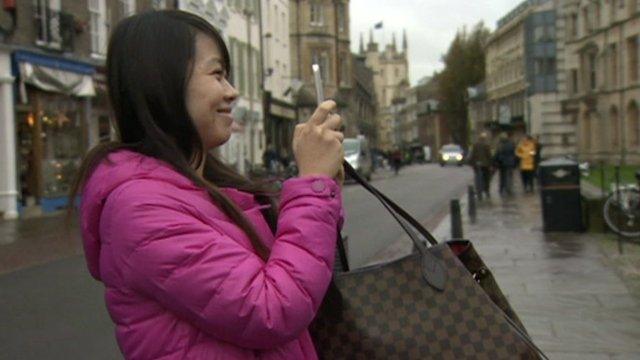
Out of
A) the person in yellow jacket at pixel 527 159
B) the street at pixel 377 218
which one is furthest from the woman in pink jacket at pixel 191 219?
the person in yellow jacket at pixel 527 159

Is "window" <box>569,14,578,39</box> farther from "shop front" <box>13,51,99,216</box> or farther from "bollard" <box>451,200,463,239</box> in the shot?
"bollard" <box>451,200,463,239</box>

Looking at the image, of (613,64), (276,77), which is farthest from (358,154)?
(613,64)

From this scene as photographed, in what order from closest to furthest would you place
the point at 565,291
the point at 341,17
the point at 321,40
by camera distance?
the point at 565,291 → the point at 321,40 → the point at 341,17

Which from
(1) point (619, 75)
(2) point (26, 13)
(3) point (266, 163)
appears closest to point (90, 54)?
(2) point (26, 13)

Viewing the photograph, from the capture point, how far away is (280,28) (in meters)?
53.9

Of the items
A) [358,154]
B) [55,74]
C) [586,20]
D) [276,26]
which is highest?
[586,20]

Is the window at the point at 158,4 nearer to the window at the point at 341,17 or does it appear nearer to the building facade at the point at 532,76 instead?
the building facade at the point at 532,76

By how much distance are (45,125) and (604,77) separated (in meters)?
38.3

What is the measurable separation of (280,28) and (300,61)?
1387 cm

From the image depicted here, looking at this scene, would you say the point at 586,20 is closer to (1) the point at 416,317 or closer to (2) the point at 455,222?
(2) the point at 455,222

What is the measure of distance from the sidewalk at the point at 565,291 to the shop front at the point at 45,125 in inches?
471

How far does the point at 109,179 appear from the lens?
70.0 inches

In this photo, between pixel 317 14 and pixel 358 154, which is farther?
pixel 317 14

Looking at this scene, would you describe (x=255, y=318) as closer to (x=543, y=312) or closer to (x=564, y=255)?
(x=543, y=312)
